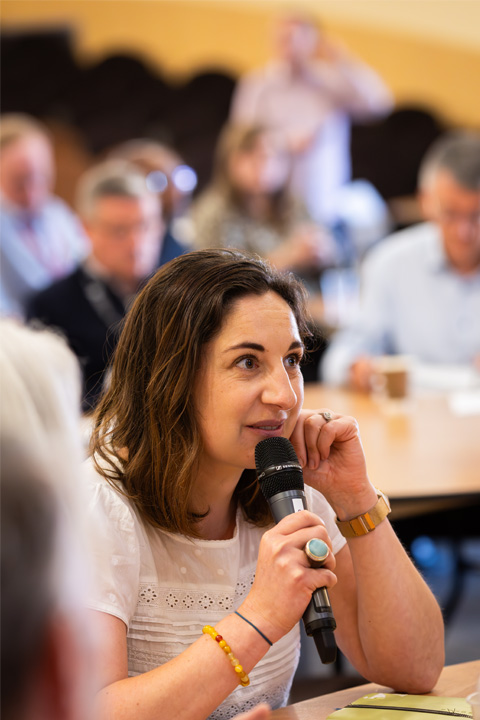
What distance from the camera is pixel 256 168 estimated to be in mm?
4488

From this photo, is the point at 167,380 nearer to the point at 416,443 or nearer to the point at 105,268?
the point at 416,443

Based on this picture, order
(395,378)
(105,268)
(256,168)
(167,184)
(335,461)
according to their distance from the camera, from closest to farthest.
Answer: (335,461)
(395,378)
(105,268)
(167,184)
(256,168)

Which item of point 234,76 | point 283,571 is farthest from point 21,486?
point 234,76

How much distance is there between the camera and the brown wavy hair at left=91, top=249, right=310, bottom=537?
1211mm

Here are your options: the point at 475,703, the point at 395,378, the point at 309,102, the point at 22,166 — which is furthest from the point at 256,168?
the point at 475,703

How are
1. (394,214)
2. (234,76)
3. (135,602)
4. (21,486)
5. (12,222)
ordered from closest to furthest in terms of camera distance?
(21,486) < (135,602) < (12,222) < (394,214) < (234,76)

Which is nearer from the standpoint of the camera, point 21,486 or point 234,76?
point 21,486

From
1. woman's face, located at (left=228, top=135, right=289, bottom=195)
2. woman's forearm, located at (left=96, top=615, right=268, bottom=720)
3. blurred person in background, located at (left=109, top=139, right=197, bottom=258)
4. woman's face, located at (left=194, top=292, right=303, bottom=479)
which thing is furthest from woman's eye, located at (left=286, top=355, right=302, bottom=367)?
woman's face, located at (left=228, top=135, right=289, bottom=195)

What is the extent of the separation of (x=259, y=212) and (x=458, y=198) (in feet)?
5.18

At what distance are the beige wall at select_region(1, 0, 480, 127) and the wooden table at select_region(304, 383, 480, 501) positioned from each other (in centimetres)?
492

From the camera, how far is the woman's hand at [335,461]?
1.33 m

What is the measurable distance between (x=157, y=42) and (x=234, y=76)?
872mm

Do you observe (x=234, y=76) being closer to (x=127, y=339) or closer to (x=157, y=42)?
(x=157, y=42)

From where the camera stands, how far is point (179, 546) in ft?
4.15
